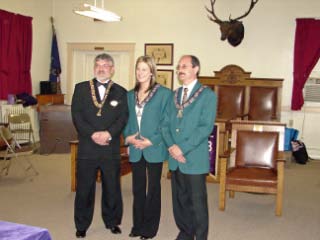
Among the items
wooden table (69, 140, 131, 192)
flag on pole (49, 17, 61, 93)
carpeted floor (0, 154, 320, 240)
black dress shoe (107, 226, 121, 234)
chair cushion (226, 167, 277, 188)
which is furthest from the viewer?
flag on pole (49, 17, 61, 93)

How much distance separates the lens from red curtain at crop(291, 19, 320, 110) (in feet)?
25.1

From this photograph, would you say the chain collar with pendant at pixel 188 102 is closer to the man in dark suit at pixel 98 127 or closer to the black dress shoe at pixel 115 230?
the man in dark suit at pixel 98 127

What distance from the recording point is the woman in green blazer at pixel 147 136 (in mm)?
3307

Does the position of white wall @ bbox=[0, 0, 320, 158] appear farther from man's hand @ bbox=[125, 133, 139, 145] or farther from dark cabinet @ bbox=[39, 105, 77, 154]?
man's hand @ bbox=[125, 133, 139, 145]

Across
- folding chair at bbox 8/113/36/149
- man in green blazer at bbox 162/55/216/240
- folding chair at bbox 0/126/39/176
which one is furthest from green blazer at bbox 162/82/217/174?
folding chair at bbox 8/113/36/149

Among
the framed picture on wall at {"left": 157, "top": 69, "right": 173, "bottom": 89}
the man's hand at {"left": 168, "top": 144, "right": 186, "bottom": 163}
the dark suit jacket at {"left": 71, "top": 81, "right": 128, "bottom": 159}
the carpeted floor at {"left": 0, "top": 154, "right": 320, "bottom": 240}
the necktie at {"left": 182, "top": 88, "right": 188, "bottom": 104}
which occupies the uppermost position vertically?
the framed picture on wall at {"left": 157, "top": 69, "right": 173, "bottom": 89}

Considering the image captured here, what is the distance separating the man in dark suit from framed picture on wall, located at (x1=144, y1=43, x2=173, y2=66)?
5144mm

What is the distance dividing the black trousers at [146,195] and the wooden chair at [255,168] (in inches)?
48.3

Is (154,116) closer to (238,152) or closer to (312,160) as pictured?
(238,152)

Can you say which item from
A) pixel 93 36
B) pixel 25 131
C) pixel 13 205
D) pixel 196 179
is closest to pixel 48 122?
pixel 25 131

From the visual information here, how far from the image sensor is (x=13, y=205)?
4.46 meters

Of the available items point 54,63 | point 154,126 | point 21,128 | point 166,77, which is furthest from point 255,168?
point 54,63

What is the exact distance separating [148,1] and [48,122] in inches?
127

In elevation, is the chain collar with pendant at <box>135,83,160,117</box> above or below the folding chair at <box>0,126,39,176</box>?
above
